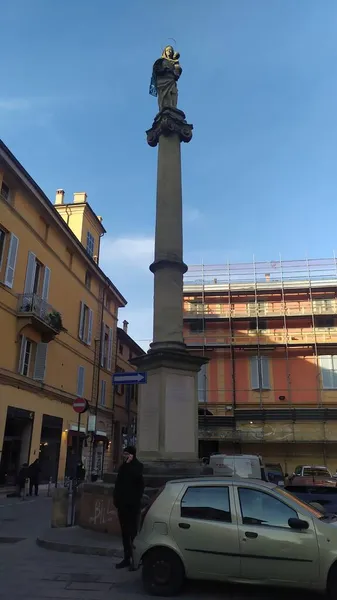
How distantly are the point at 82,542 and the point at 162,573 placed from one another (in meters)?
3.15

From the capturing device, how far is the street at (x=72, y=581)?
587cm

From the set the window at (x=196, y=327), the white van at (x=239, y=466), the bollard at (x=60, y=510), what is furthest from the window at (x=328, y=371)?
the bollard at (x=60, y=510)

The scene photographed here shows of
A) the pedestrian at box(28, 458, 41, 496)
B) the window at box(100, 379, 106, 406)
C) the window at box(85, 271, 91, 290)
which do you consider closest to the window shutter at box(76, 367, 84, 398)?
the window at box(100, 379, 106, 406)

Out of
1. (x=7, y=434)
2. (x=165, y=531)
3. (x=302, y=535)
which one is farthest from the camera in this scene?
(x=7, y=434)

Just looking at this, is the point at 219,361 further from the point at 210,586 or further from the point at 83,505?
the point at 210,586

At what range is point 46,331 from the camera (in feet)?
85.4

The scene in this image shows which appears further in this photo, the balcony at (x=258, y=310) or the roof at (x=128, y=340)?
the roof at (x=128, y=340)

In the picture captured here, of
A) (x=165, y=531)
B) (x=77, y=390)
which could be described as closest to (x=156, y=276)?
(x=165, y=531)

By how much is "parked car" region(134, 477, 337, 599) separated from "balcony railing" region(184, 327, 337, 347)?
87.7ft

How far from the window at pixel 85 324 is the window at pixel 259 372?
1137cm

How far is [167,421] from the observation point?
1050cm

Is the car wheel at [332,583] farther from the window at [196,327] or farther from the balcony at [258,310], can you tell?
the window at [196,327]

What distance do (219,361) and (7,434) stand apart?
15.5m

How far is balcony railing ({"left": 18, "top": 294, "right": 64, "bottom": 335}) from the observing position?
23.9 metres
